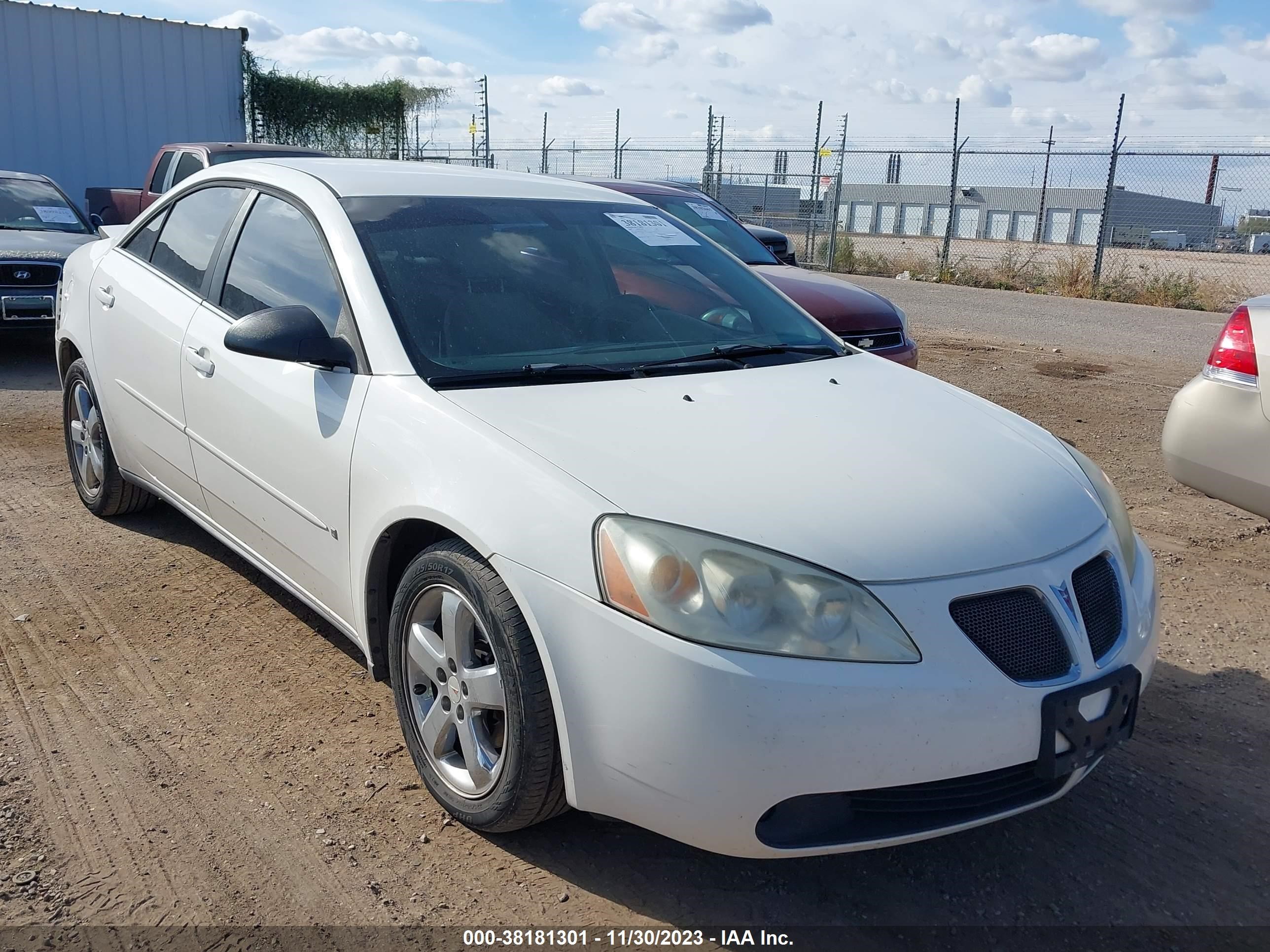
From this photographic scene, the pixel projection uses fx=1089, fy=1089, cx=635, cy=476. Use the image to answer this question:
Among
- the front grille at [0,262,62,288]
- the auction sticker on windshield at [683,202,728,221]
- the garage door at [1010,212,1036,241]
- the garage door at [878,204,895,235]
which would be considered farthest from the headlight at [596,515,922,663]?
the garage door at [878,204,895,235]

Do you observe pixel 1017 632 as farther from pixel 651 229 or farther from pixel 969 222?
pixel 969 222

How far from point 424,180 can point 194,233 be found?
3.36ft

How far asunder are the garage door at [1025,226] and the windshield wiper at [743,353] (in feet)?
Answer: 127

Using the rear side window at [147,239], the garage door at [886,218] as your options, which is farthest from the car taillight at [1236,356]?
the garage door at [886,218]

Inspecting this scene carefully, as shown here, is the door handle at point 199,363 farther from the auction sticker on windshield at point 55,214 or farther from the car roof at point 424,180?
the auction sticker on windshield at point 55,214

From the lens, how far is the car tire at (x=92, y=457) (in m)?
4.71

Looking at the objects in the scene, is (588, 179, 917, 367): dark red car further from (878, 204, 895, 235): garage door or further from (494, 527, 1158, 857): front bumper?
(878, 204, 895, 235): garage door

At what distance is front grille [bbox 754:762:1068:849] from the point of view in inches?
87.6

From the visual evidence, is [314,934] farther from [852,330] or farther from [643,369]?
[852,330]

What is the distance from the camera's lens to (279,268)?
138 inches

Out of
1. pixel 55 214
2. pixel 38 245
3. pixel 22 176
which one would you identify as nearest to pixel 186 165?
pixel 22 176

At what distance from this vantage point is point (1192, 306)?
14781 millimetres

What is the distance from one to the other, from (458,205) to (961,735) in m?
2.30

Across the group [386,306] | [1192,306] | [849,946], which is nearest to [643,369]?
[386,306]
